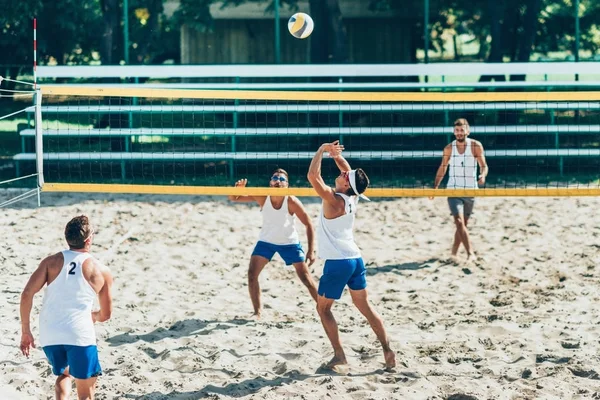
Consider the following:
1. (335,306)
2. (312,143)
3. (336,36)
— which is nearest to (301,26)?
(335,306)

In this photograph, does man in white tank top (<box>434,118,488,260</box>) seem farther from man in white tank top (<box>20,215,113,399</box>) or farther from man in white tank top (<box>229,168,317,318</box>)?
man in white tank top (<box>20,215,113,399</box>)

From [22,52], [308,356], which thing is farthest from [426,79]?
[308,356]

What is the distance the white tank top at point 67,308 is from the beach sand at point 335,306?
113cm

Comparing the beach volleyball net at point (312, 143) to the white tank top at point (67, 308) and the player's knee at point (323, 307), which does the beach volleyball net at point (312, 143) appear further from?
the white tank top at point (67, 308)

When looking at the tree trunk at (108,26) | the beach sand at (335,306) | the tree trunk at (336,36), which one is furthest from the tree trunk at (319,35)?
the beach sand at (335,306)

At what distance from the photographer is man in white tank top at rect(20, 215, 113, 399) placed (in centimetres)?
616

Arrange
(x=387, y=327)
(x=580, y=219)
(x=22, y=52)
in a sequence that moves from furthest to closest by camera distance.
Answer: (x=22, y=52)
(x=580, y=219)
(x=387, y=327)

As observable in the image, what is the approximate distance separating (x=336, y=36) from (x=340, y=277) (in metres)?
10.7

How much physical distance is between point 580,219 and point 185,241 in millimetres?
5045

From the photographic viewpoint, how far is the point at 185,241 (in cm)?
1219

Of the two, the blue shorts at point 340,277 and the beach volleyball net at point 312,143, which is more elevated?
the beach volleyball net at point 312,143

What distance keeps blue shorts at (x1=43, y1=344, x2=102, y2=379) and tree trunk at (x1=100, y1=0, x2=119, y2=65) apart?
37.9 ft

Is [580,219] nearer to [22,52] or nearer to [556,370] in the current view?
[556,370]

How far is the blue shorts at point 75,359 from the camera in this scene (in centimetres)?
618
